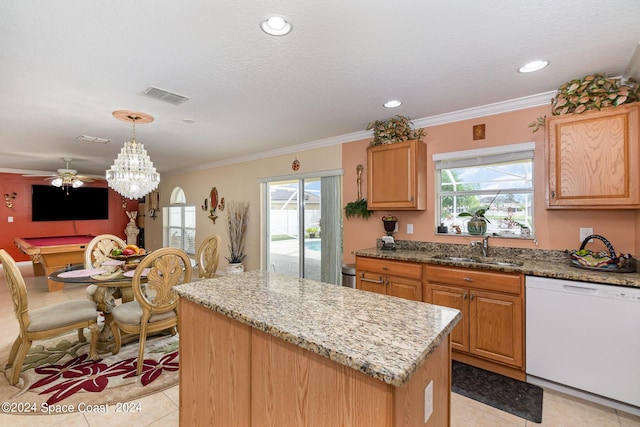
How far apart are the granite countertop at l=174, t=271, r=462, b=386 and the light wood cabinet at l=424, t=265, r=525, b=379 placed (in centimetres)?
149

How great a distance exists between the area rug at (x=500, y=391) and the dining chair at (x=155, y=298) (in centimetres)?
255

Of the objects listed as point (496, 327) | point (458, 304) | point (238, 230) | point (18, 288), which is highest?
point (238, 230)

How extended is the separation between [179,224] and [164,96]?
18.3ft

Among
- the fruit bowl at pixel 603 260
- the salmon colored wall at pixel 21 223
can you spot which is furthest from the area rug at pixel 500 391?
the salmon colored wall at pixel 21 223

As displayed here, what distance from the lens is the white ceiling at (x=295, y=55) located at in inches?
64.3

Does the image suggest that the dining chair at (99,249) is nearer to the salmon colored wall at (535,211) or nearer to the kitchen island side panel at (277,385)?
the kitchen island side panel at (277,385)

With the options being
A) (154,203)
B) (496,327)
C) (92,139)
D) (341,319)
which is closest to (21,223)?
(154,203)

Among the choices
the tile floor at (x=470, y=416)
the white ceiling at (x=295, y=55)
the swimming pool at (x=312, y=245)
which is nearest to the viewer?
the white ceiling at (x=295, y=55)

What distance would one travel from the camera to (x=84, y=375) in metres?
2.52

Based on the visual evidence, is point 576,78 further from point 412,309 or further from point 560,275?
point 412,309

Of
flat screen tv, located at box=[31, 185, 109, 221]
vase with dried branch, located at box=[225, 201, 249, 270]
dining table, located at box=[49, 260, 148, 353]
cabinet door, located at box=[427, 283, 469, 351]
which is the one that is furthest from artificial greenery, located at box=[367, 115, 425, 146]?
flat screen tv, located at box=[31, 185, 109, 221]

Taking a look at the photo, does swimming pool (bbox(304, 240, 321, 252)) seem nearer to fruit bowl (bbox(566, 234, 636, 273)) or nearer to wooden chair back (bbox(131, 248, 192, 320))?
wooden chair back (bbox(131, 248, 192, 320))

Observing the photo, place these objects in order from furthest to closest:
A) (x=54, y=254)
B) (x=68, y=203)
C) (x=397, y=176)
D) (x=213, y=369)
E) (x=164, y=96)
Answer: (x=68, y=203)
(x=54, y=254)
(x=397, y=176)
(x=164, y=96)
(x=213, y=369)

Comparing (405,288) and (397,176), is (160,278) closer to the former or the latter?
(405,288)
